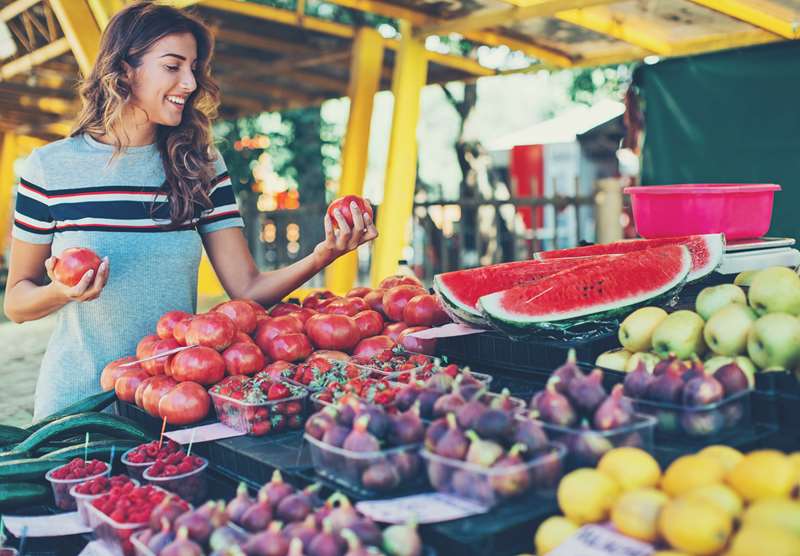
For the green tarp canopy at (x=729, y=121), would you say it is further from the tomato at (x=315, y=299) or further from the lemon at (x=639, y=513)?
the lemon at (x=639, y=513)

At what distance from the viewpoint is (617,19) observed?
661cm

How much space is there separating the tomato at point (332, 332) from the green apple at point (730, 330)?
135 centimetres

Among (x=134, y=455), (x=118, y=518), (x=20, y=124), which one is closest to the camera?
(x=118, y=518)

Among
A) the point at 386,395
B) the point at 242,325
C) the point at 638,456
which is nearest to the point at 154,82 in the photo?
the point at 242,325

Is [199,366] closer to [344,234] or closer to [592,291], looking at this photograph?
[344,234]

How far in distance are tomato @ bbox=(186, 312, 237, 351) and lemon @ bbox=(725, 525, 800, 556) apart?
6.17 ft

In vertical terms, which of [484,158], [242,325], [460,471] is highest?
[484,158]

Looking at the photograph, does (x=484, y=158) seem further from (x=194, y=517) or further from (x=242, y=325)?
(x=194, y=517)

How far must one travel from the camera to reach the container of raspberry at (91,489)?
2.01 m

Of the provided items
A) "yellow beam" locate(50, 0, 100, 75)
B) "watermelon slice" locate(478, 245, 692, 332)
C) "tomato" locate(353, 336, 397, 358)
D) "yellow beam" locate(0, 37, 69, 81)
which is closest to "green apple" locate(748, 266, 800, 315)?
"watermelon slice" locate(478, 245, 692, 332)

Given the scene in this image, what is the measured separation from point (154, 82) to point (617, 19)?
15.6 feet

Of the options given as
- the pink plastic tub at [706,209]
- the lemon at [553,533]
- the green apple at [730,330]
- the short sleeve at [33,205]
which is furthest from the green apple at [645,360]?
the short sleeve at [33,205]

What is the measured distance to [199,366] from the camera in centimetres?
264

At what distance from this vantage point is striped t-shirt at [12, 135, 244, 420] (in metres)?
3.16
